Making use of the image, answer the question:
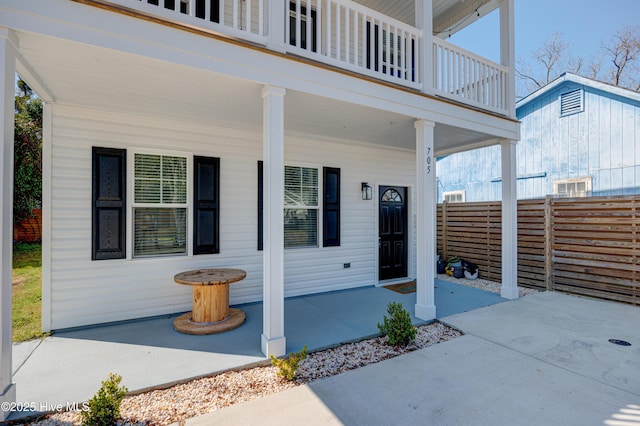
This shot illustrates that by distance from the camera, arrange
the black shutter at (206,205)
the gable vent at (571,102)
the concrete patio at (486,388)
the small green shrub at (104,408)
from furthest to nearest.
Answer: the gable vent at (571,102), the black shutter at (206,205), the concrete patio at (486,388), the small green shrub at (104,408)

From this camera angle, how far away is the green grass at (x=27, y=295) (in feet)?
12.6

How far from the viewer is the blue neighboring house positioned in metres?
7.66

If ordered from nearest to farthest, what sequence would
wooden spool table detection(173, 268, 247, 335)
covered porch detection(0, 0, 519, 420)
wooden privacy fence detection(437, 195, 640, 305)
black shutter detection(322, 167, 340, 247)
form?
covered porch detection(0, 0, 519, 420)
wooden spool table detection(173, 268, 247, 335)
wooden privacy fence detection(437, 195, 640, 305)
black shutter detection(322, 167, 340, 247)

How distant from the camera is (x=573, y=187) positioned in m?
8.64

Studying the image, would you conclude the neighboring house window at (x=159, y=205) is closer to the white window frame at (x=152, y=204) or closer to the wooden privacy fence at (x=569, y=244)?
the white window frame at (x=152, y=204)

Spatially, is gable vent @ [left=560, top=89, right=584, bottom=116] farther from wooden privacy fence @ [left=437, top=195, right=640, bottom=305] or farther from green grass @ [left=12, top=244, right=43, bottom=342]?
green grass @ [left=12, top=244, right=43, bottom=342]

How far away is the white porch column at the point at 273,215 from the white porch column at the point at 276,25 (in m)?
0.49

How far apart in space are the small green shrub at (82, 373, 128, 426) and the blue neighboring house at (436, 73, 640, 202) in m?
10.9

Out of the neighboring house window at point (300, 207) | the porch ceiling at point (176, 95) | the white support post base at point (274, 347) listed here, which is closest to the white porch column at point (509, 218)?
the porch ceiling at point (176, 95)

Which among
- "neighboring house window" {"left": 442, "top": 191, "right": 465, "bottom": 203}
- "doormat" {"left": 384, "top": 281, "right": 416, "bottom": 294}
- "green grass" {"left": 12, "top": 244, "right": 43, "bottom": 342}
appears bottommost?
"doormat" {"left": 384, "top": 281, "right": 416, "bottom": 294}

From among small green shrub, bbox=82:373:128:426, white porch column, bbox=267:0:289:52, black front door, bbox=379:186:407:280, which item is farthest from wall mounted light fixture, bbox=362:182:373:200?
small green shrub, bbox=82:373:128:426

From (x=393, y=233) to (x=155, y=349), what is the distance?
193 inches

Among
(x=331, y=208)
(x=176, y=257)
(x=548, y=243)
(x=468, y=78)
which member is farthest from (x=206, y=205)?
(x=548, y=243)

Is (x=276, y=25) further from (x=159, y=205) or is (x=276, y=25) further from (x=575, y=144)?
(x=575, y=144)
